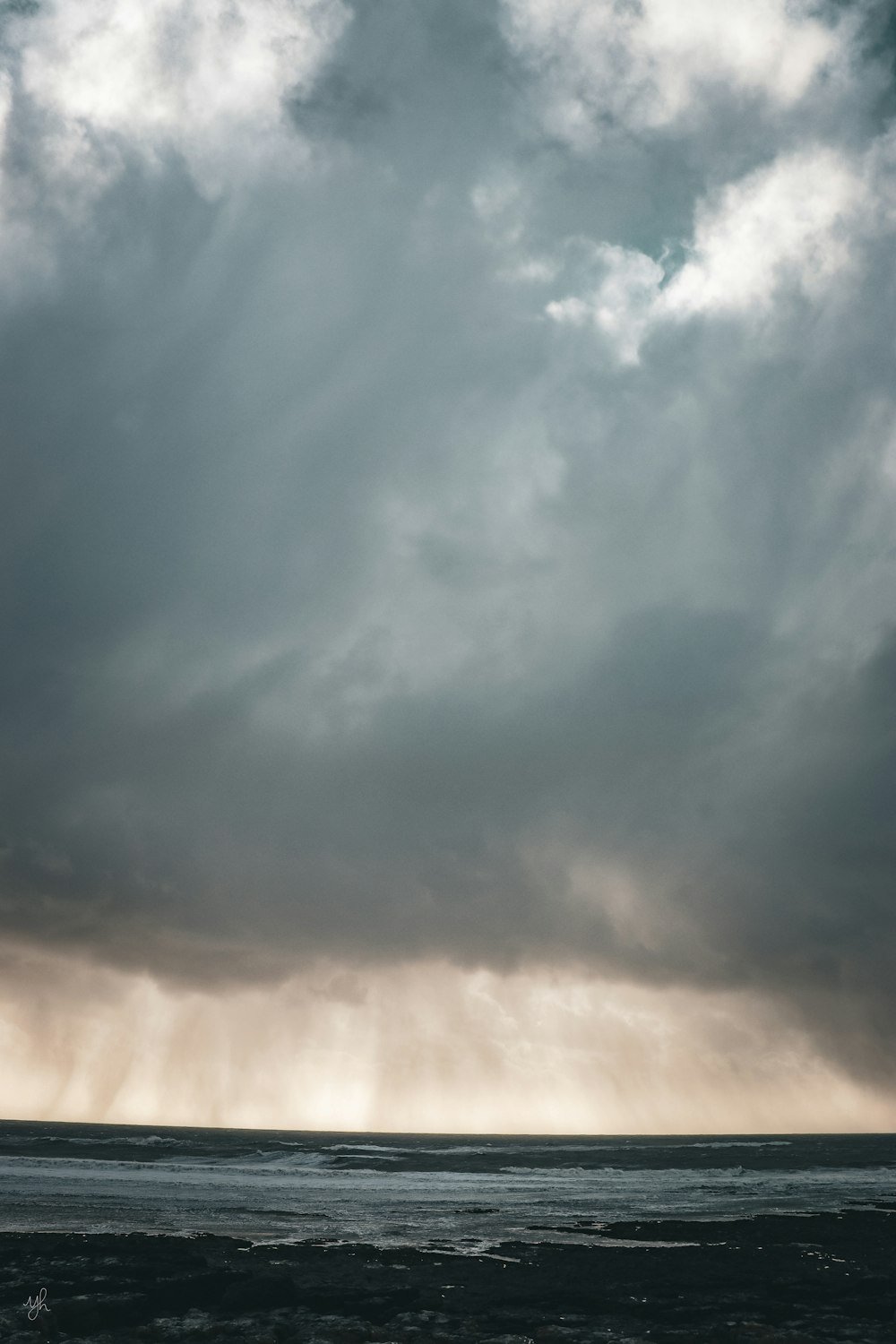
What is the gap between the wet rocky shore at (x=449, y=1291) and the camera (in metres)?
21.4

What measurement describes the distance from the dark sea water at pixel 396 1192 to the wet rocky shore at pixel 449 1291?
18.3 ft

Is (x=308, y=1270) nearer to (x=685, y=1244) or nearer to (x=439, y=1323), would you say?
(x=439, y=1323)

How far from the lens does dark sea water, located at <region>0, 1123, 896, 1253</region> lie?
4203 centimetres

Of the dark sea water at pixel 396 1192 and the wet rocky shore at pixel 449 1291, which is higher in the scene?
the wet rocky shore at pixel 449 1291

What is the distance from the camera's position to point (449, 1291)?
86.7 feet

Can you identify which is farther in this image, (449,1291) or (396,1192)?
(396,1192)

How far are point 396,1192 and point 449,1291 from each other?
4660 centimetres

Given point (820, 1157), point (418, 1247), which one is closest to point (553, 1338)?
point (418, 1247)

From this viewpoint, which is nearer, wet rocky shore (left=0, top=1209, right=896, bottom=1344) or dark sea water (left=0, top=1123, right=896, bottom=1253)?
wet rocky shore (left=0, top=1209, right=896, bottom=1344)

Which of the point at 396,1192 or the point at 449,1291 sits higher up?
the point at 449,1291

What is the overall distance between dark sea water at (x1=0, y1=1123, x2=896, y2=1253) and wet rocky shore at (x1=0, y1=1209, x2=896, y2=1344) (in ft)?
18.3

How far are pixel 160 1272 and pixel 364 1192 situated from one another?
140ft

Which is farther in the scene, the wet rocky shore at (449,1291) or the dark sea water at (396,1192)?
the dark sea water at (396,1192)

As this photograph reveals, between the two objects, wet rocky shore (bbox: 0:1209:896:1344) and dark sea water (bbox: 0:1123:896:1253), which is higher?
wet rocky shore (bbox: 0:1209:896:1344)
